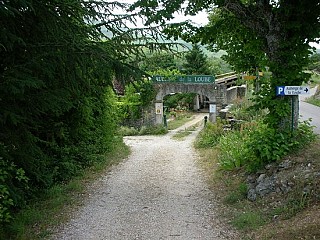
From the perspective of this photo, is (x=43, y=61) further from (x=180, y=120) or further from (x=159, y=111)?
(x=180, y=120)

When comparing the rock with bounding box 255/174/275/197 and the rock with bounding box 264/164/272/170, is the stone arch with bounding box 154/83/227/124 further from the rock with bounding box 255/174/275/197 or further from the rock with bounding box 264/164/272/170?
the rock with bounding box 255/174/275/197

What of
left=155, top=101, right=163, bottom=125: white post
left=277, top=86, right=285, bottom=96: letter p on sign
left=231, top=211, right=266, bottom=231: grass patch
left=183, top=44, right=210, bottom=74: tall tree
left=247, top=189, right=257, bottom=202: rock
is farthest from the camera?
left=183, top=44, right=210, bottom=74: tall tree

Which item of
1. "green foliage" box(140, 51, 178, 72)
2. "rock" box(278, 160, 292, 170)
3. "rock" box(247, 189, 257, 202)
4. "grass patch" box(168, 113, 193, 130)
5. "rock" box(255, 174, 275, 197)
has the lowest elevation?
"grass patch" box(168, 113, 193, 130)

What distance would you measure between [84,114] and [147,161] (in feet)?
10.8

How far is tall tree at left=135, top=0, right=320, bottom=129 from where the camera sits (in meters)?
7.45

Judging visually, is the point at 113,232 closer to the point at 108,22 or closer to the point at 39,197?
the point at 39,197

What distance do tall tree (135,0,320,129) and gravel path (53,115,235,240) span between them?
268cm

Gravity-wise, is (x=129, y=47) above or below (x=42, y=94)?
above


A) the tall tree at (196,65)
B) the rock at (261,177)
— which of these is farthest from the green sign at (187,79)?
the rock at (261,177)

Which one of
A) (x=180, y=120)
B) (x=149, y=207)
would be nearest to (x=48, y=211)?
(x=149, y=207)

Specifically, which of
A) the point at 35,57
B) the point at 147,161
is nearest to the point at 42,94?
the point at 35,57

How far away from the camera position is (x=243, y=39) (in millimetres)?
9008

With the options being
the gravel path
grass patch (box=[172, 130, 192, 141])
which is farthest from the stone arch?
the gravel path

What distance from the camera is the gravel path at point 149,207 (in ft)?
20.9
